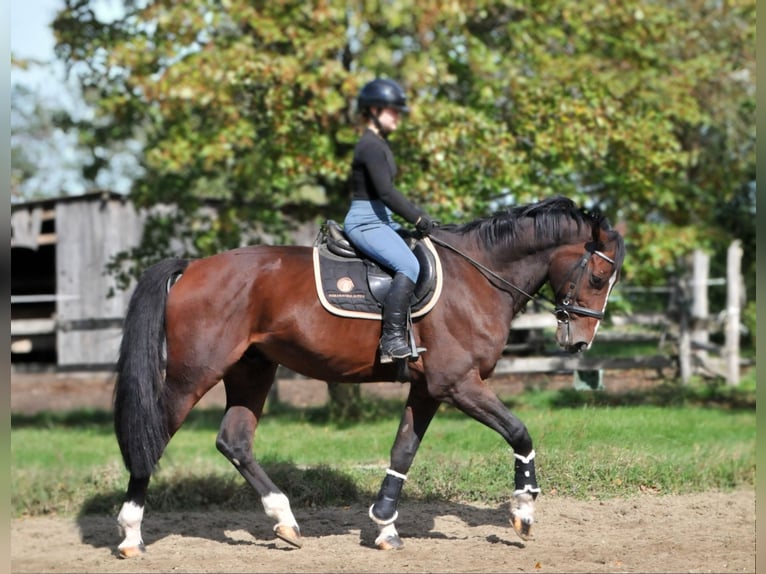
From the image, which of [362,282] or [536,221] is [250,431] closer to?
[362,282]

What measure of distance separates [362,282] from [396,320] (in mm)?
465

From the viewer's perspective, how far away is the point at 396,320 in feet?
22.3

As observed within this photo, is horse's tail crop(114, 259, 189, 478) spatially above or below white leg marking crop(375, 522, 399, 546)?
above

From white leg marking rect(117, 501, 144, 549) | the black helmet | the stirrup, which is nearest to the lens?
the stirrup

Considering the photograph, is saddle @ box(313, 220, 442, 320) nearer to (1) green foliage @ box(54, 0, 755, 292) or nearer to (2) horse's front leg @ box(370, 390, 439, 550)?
(2) horse's front leg @ box(370, 390, 439, 550)

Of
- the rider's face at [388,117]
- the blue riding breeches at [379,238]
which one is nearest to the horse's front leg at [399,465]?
the blue riding breeches at [379,238]

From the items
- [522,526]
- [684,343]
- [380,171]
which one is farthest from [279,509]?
[684,343]

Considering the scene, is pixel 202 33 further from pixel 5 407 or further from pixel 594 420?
pixel 5 407

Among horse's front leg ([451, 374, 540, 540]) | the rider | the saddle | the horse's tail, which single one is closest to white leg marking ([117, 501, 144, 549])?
the horse's tail

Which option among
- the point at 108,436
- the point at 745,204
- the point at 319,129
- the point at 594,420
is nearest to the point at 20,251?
the point at 108,436

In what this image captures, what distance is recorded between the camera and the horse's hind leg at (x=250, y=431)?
23.1 feet

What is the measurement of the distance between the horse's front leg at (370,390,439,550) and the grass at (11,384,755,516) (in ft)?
4.58

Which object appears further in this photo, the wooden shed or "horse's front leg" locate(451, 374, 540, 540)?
the wooden shed

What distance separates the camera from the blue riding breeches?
22.6 feet
